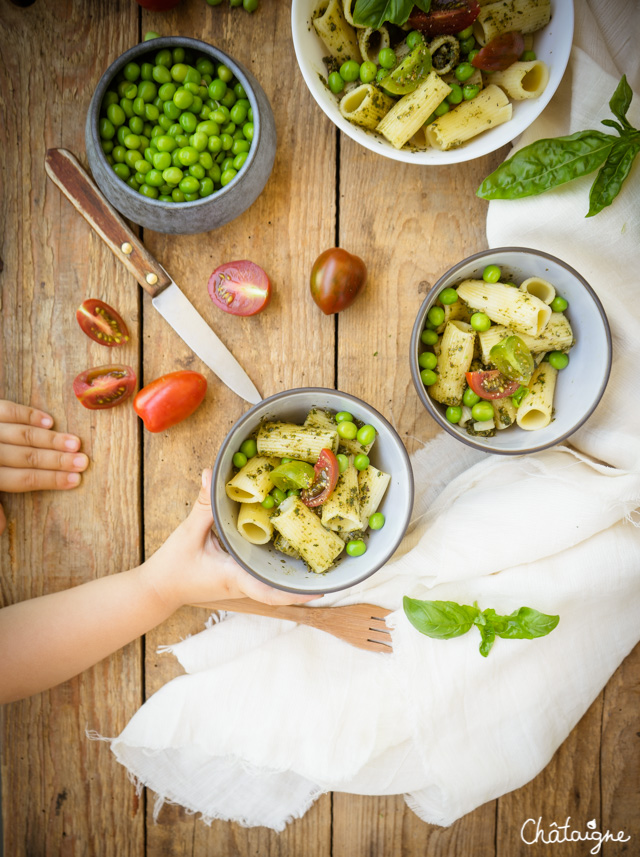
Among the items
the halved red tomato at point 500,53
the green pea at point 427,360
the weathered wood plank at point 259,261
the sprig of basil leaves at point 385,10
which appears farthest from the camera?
the weathered wood plank at point 259,261

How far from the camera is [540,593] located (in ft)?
5.12

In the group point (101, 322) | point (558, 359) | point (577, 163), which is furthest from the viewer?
point (101, 322)

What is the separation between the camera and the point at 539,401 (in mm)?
1460

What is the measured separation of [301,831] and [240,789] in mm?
246

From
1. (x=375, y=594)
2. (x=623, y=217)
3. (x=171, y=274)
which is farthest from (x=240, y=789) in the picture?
(x=623, y=217)

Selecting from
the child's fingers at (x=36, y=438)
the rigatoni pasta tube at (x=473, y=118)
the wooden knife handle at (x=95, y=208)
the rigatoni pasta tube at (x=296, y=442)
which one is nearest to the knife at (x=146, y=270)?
the wooden knife handle at (x=95, y=208)

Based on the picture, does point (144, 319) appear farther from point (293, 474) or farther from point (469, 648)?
point (469, 648)

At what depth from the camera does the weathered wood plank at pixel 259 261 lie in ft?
5.18

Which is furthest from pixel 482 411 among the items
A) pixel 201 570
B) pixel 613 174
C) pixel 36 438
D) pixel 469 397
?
pixel 36 438

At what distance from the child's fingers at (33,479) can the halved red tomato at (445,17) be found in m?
1.46

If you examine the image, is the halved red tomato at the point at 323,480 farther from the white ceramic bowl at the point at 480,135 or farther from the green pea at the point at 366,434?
the white ceramic bowl at the point at 480,135

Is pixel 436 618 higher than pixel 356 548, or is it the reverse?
pixel 356 548

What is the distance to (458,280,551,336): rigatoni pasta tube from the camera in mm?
1400

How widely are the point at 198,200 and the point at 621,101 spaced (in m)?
1.00
